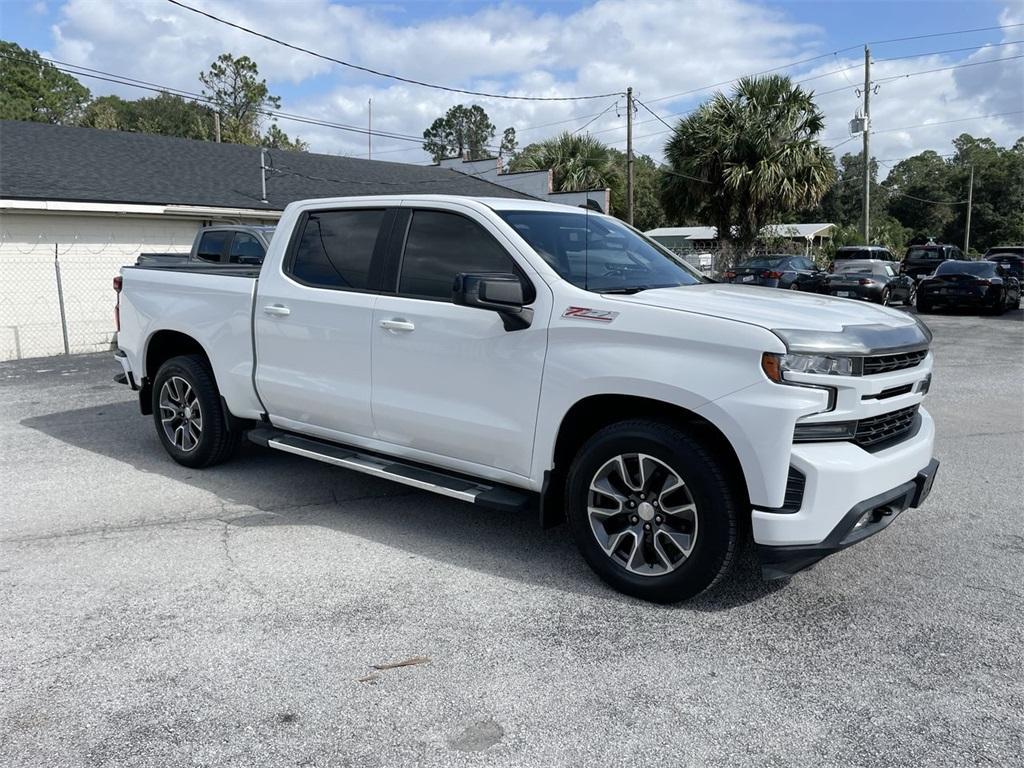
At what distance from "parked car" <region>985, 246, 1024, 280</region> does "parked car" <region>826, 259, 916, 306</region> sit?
530 cm

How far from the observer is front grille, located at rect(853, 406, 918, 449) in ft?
12.4

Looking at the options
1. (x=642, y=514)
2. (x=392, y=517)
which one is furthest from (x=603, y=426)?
(x=392, y=517)

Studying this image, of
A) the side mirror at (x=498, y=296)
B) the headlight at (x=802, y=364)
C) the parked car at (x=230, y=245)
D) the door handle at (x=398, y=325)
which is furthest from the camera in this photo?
the parked car at (x=230, y=245)

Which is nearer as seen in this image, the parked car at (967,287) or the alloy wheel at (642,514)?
the alloy wheel at (642,514)

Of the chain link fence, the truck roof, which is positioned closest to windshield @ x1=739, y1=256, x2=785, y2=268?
the chain link fence

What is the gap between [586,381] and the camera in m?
4.02

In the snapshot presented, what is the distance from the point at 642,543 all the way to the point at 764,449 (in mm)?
812

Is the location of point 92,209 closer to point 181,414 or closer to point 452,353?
point 181,414

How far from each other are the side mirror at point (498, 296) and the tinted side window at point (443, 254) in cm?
31

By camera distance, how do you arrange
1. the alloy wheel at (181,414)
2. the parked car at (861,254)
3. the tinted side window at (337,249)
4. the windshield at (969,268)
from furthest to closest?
the parked car at (861,254)
the windshield at (969,268)
the alloy wheel at (181,414)
the tinted side window at (337,249)

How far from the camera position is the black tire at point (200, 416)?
6094 millimetres

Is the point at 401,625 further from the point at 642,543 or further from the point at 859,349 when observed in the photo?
the point at 859,349

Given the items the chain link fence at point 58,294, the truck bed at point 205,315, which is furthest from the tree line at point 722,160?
the truck bed at point 205,315

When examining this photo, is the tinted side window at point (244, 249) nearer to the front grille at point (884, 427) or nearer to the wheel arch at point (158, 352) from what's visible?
the wheel arch at point (158, 352)
